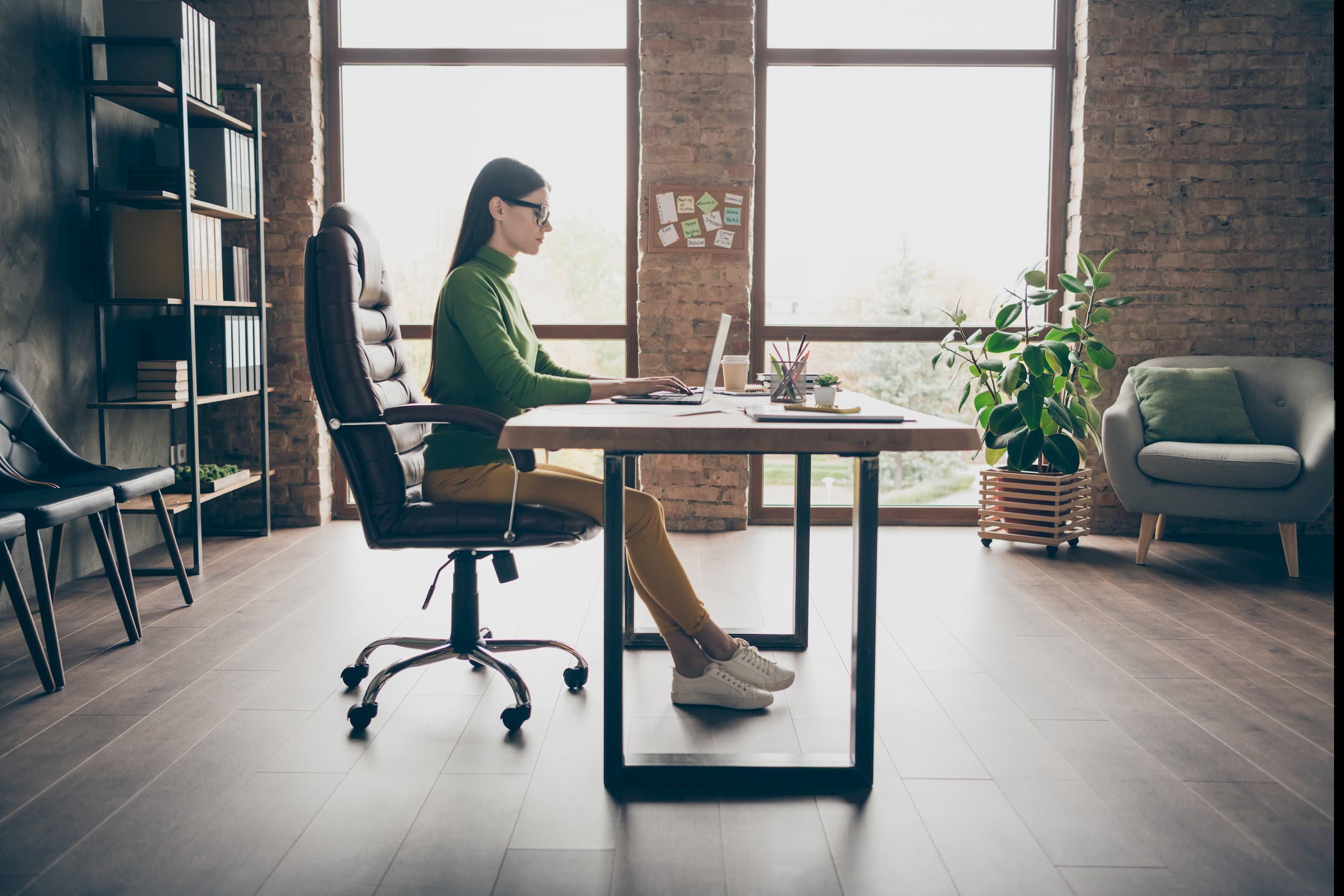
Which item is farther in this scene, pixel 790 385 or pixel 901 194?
pixel 901 194

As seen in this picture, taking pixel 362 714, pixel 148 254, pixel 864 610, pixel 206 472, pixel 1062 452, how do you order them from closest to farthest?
1. pixel 864 610
2. pixel 362 714
3. pixel 148 254
4. pixel 206 472
5. pixel 1062 452

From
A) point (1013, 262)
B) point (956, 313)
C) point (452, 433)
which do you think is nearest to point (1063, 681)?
point (452, 433)

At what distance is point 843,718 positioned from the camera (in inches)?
94.1

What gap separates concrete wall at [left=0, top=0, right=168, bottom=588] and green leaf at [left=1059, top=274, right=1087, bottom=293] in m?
3.87

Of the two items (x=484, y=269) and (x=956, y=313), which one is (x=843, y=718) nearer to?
(x=484, y=269)

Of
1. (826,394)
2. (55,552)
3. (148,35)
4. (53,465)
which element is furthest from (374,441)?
(148,35)

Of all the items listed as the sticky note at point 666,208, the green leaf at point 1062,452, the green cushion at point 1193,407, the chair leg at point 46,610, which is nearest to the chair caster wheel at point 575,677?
the chair leg at point 46,610

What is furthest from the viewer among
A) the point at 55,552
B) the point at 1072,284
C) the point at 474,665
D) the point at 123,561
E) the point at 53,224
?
the point at 1072,284

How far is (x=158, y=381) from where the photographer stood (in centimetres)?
380

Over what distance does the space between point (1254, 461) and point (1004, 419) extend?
94cm

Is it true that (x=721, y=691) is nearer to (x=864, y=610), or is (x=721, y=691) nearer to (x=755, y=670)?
(x=755, y=670)

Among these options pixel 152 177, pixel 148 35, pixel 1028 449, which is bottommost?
pixel 1028 449

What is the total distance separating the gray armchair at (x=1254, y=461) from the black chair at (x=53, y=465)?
3610 mm

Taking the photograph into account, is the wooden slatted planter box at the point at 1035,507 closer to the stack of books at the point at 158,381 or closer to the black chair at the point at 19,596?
the stack of books at the point at 158,381
